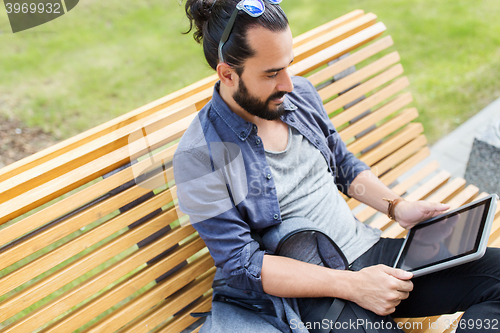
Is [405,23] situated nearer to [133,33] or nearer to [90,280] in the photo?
[133,33]

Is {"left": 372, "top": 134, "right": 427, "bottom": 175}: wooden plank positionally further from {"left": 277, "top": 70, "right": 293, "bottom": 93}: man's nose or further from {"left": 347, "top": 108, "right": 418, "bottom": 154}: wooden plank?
{"left": 277, "top": 70, "right": 293, "bottom": 93}: man's nose

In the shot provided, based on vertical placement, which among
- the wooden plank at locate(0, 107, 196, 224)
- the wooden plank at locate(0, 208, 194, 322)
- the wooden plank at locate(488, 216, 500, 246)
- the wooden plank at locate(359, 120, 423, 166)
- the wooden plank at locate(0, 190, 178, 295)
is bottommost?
the wooden plank at locate(488, 216, 500, 246)

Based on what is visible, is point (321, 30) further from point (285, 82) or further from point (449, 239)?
point (449, 239)

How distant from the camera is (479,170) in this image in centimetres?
330

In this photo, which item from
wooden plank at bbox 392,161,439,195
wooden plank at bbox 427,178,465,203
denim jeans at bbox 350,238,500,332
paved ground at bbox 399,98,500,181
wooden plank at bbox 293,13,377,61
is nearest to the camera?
denim jeans at bbox 350,238,500,332

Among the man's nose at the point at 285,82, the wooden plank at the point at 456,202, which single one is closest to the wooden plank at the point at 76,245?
the man's nose at the point at 285,82

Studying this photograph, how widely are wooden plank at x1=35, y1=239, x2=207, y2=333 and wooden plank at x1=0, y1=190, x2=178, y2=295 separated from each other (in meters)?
0.18

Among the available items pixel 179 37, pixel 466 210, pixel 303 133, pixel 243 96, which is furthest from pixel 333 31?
pixel 179 37

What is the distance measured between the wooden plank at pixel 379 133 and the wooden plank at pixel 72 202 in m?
1.37

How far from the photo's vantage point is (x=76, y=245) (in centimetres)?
186

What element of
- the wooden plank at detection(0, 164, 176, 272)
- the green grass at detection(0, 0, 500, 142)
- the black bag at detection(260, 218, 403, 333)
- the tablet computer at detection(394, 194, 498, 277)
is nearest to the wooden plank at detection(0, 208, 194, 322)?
the wooden plank at detection(0, 164, 176, 272)

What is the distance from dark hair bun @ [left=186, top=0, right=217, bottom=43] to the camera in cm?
182

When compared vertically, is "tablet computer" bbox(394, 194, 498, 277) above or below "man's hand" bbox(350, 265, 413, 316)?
above

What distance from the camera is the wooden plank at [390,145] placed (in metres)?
2.90
